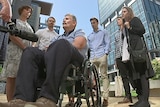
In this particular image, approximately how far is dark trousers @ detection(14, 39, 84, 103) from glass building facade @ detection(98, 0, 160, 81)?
16353 millimetres

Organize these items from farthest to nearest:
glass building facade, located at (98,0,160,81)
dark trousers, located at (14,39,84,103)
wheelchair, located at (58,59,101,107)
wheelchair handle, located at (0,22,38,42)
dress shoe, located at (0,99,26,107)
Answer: glass building facade, located at (98,0,160,81) → wheelchair, located at (58,59,101,107) → dark trousers, located at (14,39,84,103) → dress shoe, located at (0,99,26,107) → wheelchair handle, located at (0,22,38,42)

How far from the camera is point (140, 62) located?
100 inches

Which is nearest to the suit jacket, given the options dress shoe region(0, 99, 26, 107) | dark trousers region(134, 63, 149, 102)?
dark trousers region(134, 63, 149, 102)

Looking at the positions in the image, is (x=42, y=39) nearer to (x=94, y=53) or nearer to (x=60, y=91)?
(x=94, y=53)

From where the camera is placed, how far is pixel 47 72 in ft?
4.29

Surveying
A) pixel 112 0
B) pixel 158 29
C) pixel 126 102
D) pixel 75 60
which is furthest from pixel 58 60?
pixel 112 0

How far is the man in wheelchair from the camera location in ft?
3.98

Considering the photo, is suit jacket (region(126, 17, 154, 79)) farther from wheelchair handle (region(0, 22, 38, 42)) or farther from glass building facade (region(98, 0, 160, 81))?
glass building facade (region(98, 0, 160, 81))

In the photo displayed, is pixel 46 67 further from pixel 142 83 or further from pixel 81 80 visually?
pixel 142 83

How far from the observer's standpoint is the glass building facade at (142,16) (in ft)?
100

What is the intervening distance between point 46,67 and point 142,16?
43.7m

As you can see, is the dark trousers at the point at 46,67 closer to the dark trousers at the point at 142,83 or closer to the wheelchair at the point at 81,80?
the wheelchair at the point at 81,80

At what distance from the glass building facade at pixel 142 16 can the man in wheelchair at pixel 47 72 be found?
53.7 ft

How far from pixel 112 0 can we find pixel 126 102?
59.9 metres
